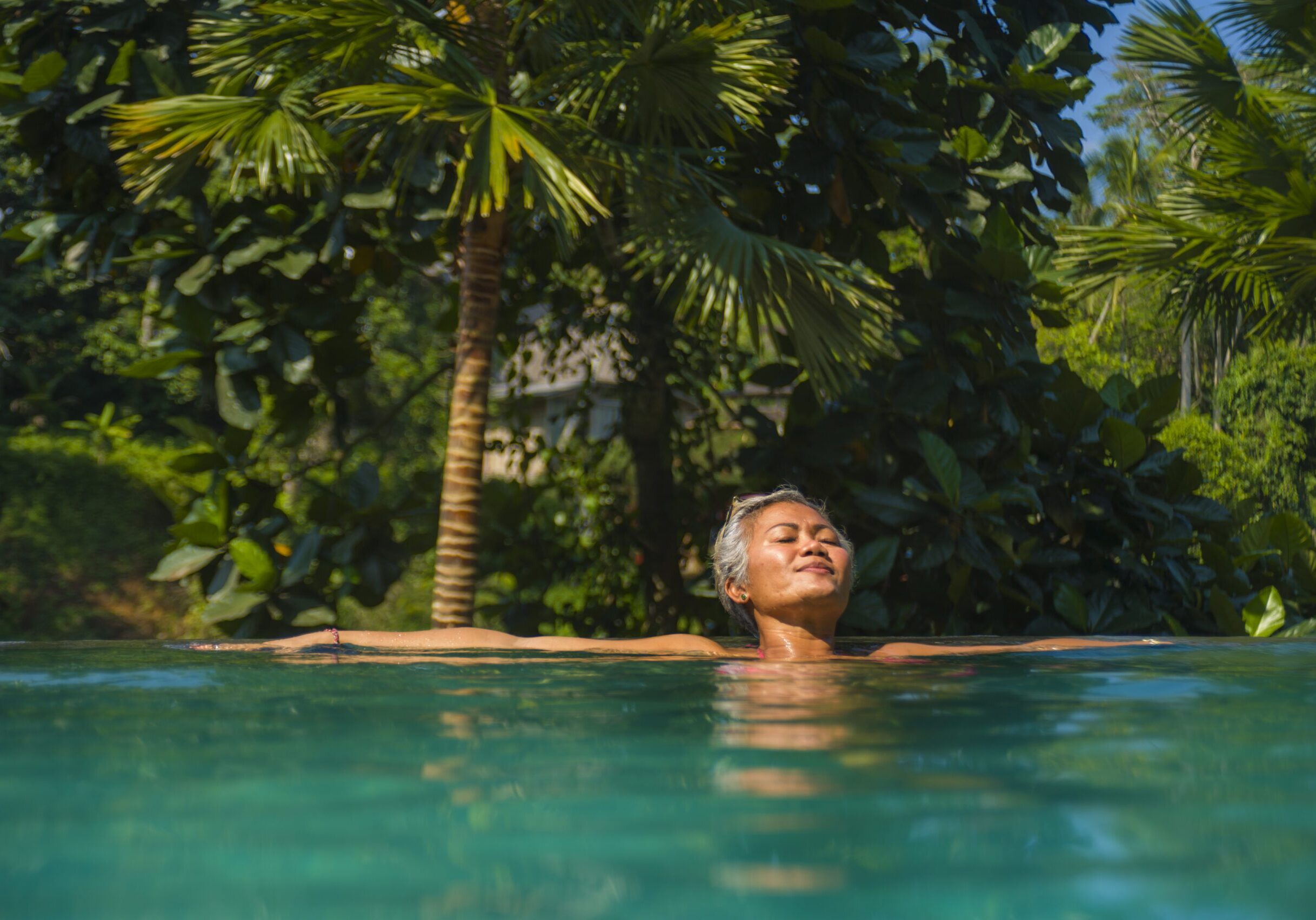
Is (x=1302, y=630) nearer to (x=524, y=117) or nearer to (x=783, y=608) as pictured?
(x=783, y=608)

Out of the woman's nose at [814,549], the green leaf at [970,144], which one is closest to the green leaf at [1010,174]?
the green leaf at [970,144]

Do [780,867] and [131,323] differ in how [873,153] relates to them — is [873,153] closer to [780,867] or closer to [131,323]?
[780,867]

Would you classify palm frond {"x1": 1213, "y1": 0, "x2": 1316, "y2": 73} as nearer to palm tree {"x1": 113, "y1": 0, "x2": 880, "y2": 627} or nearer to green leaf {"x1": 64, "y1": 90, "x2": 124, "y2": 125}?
palm tree {"x1": 113, "y1": 0, "x2": 880, "y2": 627}

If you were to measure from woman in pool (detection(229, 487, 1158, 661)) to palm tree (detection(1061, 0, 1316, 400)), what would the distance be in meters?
4.92

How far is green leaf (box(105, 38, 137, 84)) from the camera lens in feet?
21.4

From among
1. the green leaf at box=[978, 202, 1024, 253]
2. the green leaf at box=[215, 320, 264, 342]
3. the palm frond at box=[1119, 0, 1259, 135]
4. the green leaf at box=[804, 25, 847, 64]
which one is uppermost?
the palm frond at box=[1119, 0, 1259, 135]

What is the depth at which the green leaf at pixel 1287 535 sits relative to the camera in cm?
838

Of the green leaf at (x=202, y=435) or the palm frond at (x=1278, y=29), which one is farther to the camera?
the palm frond at (x=1278, y=29)

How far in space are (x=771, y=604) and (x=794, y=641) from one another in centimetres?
19

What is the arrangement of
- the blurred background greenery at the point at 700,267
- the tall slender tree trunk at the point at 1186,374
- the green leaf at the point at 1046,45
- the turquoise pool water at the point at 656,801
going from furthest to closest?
the tall slender tree trunk at the point at 1186,374, the green leaf at the point at 1046,45, the blurred background greenery at the point at 700,267, the turquoise pool water at the point at 656,801

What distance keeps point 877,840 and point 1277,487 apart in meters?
19.2

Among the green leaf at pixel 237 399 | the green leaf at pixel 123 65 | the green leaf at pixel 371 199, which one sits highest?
the green leaf at pixel 123 65

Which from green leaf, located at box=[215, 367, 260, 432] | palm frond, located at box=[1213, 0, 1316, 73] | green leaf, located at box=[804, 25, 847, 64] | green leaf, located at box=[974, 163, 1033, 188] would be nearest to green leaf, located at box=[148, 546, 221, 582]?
green leaf, located at box=[215, 367, 260, 432]

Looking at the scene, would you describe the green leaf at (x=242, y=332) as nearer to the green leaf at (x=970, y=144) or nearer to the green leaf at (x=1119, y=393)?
the green leaf at (x=970, y=144)
